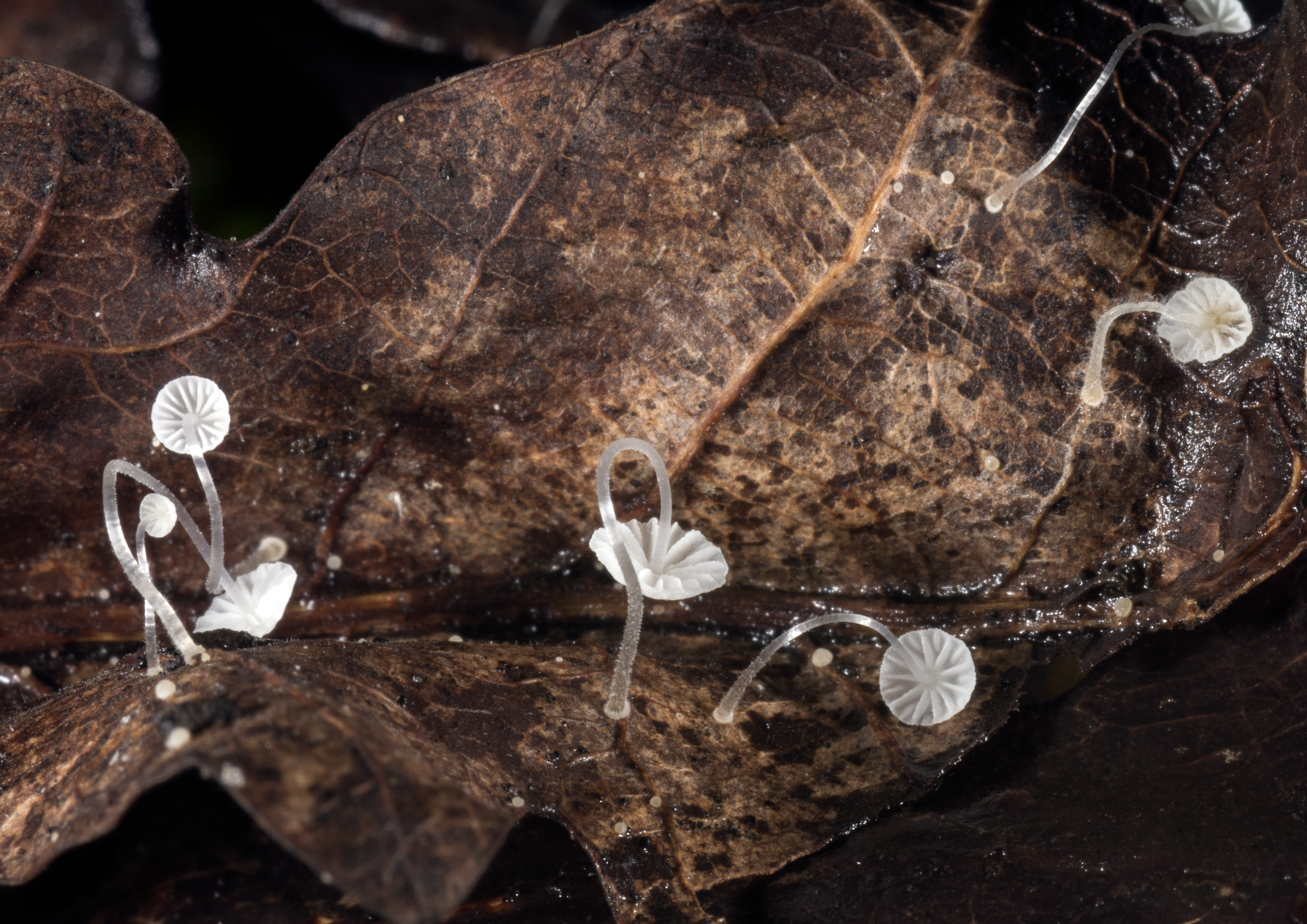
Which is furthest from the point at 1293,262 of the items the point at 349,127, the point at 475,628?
the point at 349,127

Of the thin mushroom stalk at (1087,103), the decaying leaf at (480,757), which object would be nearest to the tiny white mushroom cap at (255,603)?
the decaying leaf at (480,757)

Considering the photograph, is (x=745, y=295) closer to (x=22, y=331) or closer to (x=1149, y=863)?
(x=1149, y=863)

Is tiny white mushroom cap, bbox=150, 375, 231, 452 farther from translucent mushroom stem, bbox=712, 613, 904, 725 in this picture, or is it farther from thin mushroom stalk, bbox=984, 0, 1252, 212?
thin mushroom stalk, bbox=984, 0, 1252, 212

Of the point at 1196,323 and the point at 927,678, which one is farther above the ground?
the point at 1196,323

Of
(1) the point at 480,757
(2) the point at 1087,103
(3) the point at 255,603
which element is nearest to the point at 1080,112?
(2) the point at 1087,103

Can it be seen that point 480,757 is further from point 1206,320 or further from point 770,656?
point 1206,320

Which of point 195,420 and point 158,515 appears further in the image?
point 158,515

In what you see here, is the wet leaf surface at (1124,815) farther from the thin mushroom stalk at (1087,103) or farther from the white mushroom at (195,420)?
the white mushroom at (195,420)
